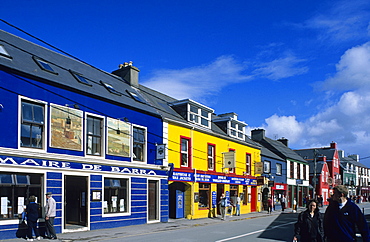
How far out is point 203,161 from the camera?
27188mm

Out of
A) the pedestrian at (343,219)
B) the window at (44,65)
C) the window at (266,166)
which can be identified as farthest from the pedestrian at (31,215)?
the window at (266,166)

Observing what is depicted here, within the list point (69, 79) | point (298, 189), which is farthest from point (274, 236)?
point (298, 189)

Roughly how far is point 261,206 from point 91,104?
80.6 feet

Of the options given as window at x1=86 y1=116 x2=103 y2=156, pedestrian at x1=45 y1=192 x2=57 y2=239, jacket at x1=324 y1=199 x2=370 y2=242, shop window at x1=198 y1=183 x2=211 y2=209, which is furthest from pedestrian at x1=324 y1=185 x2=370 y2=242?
shop window at x1=198 y1=183 x2=211 y2=209

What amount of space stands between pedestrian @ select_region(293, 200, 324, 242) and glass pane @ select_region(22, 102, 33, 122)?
11.4 metres

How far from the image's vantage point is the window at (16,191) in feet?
45.7

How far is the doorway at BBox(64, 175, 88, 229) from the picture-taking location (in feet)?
57.9

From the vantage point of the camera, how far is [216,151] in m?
28.9

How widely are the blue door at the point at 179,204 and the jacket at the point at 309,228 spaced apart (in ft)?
56.3

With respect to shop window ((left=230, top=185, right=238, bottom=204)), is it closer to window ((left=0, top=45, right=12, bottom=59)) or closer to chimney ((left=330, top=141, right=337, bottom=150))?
window ((left=0, top=45, right=12, bottom=59))

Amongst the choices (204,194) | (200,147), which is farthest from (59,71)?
(204,194)

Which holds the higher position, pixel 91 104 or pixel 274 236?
pixel 91 104

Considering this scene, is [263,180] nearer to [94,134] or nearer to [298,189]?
[298,189]

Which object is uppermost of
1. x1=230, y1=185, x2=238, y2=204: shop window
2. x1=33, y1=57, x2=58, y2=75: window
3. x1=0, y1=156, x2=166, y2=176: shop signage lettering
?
x1=33, y1=57, x2=58, y2=75: window
